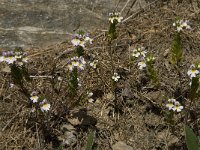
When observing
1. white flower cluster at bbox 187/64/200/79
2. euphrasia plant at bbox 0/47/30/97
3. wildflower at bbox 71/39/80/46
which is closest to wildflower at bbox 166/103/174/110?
white flower cluster at bbox 187/64/200/79

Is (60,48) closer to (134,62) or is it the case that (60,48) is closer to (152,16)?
(134,62)

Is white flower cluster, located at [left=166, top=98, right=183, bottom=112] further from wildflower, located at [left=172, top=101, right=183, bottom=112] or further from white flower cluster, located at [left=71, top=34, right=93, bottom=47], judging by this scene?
white flower cluster, located at [left=71, top=34, right=93, bottom=47]

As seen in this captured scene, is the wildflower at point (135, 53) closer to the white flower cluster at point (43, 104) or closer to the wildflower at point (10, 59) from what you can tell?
the white flower cluster at point (43, 104)

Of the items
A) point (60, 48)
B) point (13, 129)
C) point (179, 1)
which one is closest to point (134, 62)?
point (60, 48)

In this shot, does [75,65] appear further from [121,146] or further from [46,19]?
[46,19]

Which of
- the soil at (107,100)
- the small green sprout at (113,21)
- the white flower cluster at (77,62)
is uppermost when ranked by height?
the small green sprout at (113,21)

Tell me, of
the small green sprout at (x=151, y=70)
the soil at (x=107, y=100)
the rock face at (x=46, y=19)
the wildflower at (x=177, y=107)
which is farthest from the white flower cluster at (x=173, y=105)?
the rock face at (x=46, y=19)
